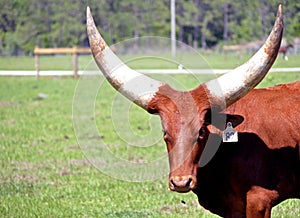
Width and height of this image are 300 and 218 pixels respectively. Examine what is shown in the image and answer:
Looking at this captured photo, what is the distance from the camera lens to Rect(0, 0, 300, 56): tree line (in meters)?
29.4

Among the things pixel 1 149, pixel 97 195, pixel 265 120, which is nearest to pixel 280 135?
pixel 265 120

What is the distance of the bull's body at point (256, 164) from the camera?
5918mm

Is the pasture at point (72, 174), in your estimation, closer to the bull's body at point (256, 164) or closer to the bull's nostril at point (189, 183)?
the bull's body at point (256, 164)

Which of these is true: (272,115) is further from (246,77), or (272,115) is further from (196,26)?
(196,26)

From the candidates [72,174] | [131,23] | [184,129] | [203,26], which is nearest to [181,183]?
[184,129]

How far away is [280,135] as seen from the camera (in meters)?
6.15

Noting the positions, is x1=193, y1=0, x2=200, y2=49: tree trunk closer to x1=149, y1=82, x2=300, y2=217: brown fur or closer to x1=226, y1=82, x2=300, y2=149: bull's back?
x1=226, y1=82, x2=300, y2=149: bull's back

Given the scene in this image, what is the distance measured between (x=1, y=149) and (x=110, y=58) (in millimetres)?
7182

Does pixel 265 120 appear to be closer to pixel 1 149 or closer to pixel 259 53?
pixel 259 53

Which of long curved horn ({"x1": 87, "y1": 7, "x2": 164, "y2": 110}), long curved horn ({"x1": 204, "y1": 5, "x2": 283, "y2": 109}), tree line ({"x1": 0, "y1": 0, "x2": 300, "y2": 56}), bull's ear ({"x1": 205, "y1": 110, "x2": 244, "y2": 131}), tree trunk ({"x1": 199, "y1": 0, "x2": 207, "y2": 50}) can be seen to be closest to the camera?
long curved horn ({"x1": 204, "y1": 5, "x2": 283, "y2": 109})

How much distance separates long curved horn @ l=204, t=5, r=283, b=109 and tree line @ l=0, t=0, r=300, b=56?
14.7 m

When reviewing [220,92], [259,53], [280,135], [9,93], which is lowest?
[9,93]

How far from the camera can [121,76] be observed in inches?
243

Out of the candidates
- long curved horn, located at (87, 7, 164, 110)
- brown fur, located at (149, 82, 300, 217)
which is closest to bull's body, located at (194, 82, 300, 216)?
brown fur, located at (149, 82, 300, 217)
